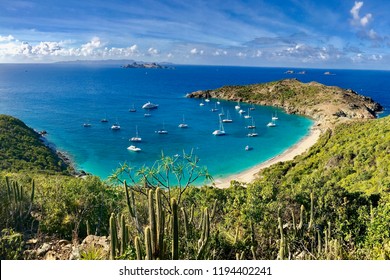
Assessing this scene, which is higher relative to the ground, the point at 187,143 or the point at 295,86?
the point at 295,86

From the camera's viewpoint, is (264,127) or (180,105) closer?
(264,127)

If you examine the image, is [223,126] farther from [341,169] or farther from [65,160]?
[341,169]

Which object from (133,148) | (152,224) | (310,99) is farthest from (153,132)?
(152,224)

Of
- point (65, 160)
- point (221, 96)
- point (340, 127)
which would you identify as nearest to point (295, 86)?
point (221, 96)

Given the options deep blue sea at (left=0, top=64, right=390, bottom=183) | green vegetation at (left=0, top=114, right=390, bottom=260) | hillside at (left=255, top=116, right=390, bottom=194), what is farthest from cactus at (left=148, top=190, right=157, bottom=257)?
deep blue sea at (left=0, top=64, right=390, bottom=183)

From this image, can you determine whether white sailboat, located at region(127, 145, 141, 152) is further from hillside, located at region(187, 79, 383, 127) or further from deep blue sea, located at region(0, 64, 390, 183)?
hillside, located at region(187, 79, 383, 127)

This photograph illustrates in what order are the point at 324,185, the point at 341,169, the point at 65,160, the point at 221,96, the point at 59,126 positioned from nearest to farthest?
the point at 324,185
the point at 341,169
the point at 65,160
the point at 59,126
the point at 221,96

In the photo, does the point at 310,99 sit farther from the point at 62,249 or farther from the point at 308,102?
the point at 62,249
